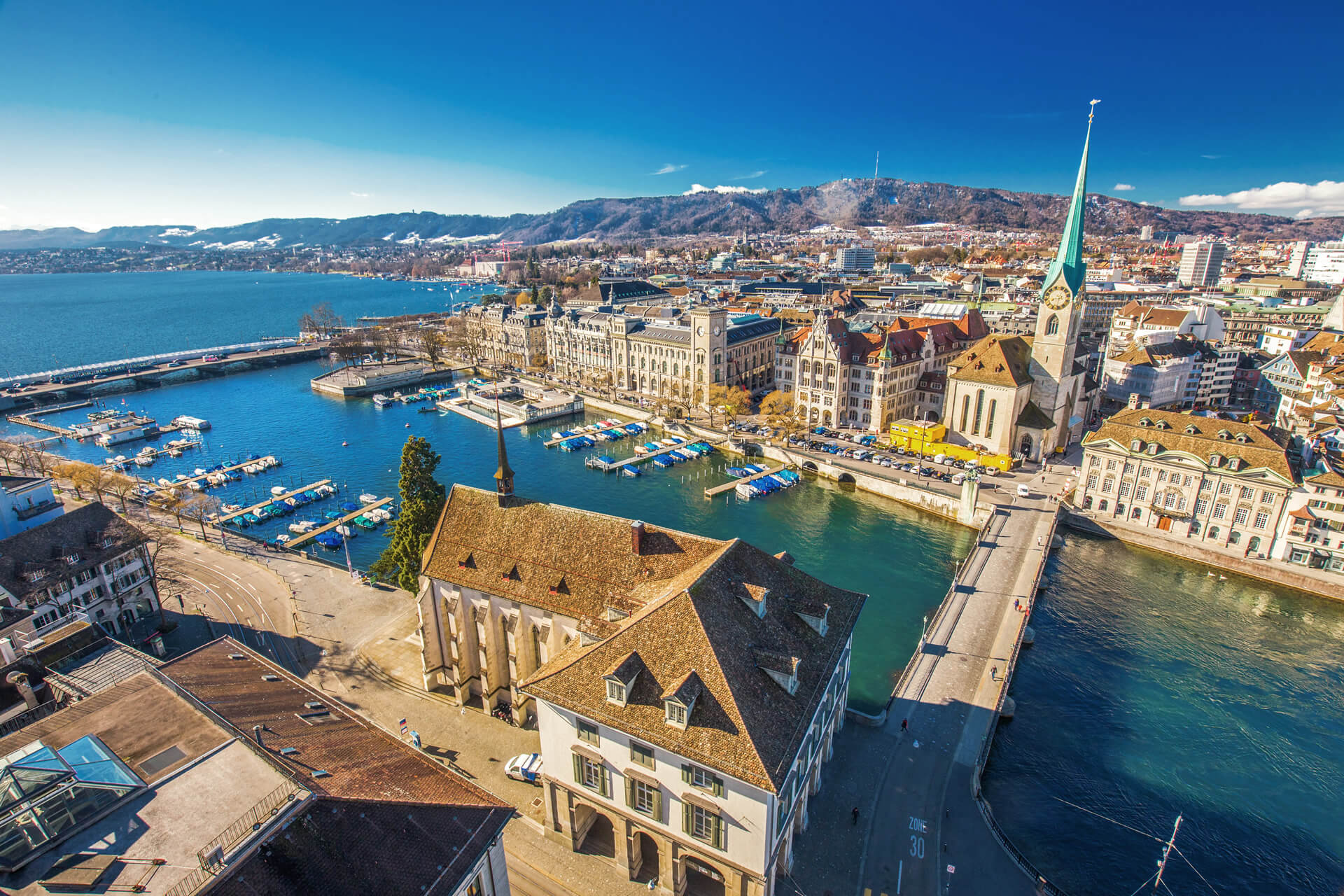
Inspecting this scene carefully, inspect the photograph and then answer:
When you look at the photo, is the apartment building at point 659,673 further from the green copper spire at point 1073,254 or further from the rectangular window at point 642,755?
the green copper spire at point 1073,254

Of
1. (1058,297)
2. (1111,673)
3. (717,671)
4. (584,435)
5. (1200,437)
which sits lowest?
(1111,673)

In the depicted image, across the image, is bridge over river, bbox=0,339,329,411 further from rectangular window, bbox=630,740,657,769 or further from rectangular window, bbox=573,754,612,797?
rectangular window, bbox=630,740,657,769

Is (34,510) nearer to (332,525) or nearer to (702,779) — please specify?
(332,525)

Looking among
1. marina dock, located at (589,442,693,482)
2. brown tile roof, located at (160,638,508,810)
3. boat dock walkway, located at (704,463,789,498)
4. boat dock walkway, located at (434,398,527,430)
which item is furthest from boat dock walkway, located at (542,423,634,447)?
brown tile roof, located at (160,638,508,810)

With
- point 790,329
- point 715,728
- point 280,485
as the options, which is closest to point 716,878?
point 715,728

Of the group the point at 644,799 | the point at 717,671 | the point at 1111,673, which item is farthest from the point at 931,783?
the point at 1111,673
